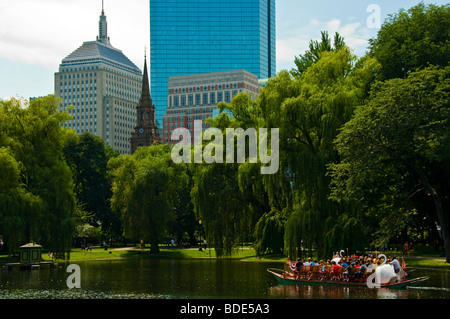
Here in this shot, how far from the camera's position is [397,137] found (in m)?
44.4

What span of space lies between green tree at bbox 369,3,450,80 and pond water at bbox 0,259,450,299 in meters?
16.7

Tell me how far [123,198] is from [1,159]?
85.4 feet

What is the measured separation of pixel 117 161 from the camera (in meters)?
90.9

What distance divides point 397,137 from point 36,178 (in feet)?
112

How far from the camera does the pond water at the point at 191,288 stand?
32.2 m

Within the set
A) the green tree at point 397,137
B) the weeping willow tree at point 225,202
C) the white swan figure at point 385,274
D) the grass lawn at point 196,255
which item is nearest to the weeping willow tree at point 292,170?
the weeping willow tree at point 225,202

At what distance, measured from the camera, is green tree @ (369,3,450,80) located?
5097 centimetres

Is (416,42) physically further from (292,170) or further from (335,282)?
(335,282)

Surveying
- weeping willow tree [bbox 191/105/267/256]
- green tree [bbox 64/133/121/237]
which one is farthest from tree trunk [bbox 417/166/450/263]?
green tree [bbox 64/133/121/237]

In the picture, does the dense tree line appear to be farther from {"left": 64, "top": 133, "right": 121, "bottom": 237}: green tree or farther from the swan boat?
{"left": 64, "top": 133, "right": 121, "bottom": 237}: green tree

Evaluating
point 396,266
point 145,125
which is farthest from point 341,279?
point 145,125

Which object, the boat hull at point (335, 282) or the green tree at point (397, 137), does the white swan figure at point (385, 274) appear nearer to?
the boat hull at point (335, 282)

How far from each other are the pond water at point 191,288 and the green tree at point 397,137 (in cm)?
688
